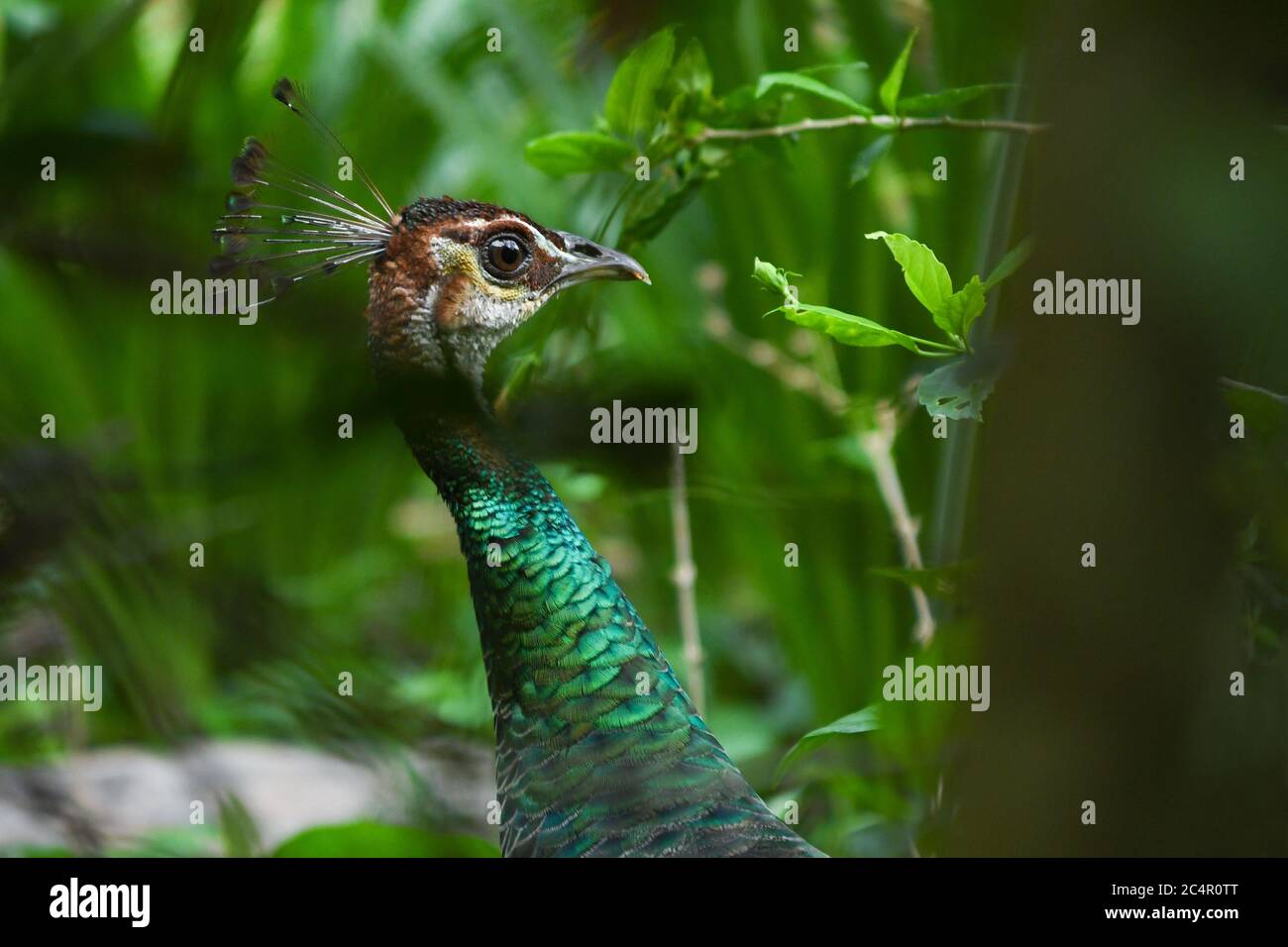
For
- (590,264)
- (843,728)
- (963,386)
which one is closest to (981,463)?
(963,386)

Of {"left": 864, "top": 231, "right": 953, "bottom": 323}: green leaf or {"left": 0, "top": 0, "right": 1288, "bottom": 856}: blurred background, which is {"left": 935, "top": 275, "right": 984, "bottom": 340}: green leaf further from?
{"left": 0, "top": 0, "right": 1288, "bottom": 856}: blurred background

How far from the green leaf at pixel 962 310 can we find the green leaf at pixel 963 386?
0.05 feet

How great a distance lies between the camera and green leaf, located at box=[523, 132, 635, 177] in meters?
0.76

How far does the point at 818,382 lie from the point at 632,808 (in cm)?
77

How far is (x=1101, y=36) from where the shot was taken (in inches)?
12.9

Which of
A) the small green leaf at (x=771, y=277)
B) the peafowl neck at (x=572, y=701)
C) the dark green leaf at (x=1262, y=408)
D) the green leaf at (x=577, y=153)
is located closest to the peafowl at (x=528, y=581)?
the peafowl neck at (x=572, y=701)

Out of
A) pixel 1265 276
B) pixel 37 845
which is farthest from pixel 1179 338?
pixel 37 845

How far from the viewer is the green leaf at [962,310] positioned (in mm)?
548

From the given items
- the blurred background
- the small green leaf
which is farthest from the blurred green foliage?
the small green leaf

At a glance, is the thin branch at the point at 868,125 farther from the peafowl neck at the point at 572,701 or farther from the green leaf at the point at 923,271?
the peafowl neck at the point at 572,701

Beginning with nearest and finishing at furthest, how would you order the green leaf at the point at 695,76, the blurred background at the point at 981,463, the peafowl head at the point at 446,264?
the blurred background at the point at 981,463 → the green leaf at the point at 695,76 → the peafowl head at the point at 446,264

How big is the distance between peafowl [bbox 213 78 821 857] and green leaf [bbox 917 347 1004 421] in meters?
0.30

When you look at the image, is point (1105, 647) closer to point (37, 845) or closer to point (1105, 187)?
point (1105, 187)

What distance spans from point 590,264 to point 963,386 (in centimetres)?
42
